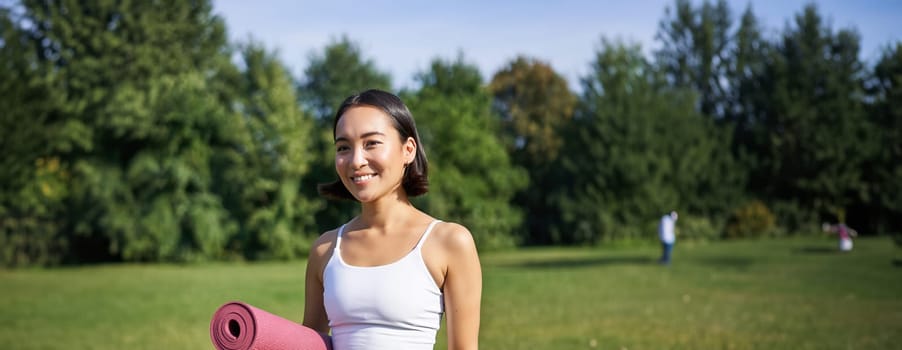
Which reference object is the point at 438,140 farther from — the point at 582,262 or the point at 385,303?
the point at 385,303

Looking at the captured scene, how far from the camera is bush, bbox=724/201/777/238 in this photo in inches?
1884

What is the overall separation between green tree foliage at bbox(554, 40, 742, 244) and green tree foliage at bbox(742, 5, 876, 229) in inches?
128

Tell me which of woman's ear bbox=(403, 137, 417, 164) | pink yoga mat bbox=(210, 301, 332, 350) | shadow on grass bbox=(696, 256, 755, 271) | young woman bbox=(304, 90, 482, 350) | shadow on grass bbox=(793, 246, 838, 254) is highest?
woman's ear bbox=(403, 137, 417, 164)

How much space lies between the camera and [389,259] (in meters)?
2.60

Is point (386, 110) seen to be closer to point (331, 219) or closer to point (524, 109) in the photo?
point (331, 219)

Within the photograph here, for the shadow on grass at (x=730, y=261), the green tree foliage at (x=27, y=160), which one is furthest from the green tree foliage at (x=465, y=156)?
the green tree foliage at (x=27, y=160)

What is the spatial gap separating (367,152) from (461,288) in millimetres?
500

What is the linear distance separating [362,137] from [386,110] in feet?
0.36

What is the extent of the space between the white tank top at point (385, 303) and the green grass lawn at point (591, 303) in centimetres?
909

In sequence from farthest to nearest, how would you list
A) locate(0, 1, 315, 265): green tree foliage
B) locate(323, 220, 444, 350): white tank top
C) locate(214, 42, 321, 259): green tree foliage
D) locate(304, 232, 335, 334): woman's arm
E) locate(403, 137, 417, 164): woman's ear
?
locate(214, 42, 321, 259): green tree foliage
locate(0, 1, 315, 265): green tree foliage
locate(304, 232, 335, 334): woman's arm
locate(403, 137, 417, 164): woman's ear
locate(323, 220, 444, 350): white tank top

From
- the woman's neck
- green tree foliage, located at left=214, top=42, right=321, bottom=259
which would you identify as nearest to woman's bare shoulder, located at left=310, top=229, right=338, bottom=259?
the woman's neck

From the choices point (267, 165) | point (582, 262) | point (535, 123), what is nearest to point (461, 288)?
point (582, 262)

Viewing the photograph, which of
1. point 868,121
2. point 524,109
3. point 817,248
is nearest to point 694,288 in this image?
point 817,248

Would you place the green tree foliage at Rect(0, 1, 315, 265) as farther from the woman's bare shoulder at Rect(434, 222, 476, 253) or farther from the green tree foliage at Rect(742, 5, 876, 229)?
the woman's bare shoulder at Rect(434, 222, 476, 253)
